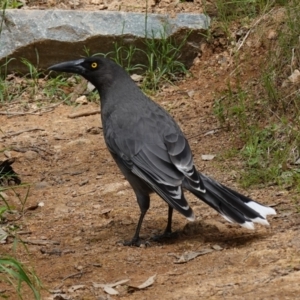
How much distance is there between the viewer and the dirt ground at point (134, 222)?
15.8 feet

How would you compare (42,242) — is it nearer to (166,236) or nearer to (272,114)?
(166,236)

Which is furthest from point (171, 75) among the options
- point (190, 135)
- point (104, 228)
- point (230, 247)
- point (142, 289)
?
point (142, 289)

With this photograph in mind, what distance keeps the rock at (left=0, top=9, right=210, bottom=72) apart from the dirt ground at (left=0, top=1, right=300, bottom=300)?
41cm

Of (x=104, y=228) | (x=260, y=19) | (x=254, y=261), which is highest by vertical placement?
(x=260, y=19)

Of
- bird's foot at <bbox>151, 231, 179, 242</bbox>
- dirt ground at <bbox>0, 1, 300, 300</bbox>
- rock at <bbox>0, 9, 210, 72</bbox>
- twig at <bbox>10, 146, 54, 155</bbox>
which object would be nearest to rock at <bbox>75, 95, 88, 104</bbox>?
dirt ground at <bbox>0, 1, 300, 300</bbox>

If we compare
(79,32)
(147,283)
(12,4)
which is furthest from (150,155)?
(12,4)

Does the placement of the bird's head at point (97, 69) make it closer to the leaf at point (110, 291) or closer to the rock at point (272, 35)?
the leaf at point (110, 291)

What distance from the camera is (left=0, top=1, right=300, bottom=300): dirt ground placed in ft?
15.8

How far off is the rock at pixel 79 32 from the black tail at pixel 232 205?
4.16 m

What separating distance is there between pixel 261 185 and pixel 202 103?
2.43m

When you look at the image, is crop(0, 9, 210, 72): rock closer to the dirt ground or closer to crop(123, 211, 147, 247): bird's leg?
the dirt ground

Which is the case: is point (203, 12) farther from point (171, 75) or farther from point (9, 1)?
point (9, 1)

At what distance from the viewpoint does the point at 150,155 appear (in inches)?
229

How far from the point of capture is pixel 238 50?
9.19 m
